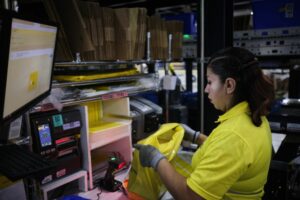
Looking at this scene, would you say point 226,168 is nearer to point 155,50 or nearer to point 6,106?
point 6,106

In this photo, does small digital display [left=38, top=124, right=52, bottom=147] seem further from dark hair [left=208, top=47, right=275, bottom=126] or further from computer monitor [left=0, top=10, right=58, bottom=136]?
dark hair [left=208, top=47, right=275, bottom=126]

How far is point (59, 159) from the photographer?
1.43 m

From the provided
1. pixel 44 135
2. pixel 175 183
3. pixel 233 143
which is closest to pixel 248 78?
pixel 233 143

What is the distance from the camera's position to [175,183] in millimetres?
1125

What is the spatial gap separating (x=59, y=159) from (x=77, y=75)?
47 cm

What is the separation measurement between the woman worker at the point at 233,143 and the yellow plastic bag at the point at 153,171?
148mm

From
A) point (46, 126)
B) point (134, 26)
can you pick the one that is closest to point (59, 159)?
point (46, 126)

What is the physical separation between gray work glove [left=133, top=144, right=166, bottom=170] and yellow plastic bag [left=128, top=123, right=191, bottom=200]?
0.09 m

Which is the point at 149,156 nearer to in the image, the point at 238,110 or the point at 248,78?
the point at 238,110

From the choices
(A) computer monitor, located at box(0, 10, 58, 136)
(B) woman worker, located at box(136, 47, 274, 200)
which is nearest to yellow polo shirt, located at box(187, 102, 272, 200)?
(B) woman worker, located at box(136, 47, 274, 200)

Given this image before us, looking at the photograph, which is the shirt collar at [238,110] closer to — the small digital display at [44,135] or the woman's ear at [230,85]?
the woman's ear at [230,85]

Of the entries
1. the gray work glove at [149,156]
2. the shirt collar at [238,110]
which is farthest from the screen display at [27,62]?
the shirt collar at [238,110]

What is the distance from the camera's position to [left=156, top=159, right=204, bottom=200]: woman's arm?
107 cm

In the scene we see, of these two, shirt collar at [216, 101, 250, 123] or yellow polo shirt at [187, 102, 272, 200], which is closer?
yellow polo shirt at [187, 102, 272, 200]
